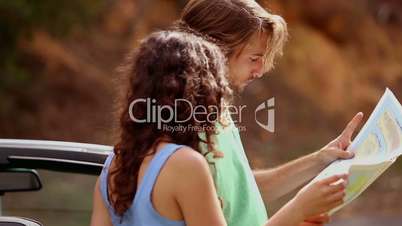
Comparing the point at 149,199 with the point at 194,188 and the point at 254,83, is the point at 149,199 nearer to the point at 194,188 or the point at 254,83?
the point at 194,188

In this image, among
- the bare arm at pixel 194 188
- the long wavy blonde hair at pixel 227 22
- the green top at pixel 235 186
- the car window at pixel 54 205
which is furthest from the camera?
the car window at pixel 54 205

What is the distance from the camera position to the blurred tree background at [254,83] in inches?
356

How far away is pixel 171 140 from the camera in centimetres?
224

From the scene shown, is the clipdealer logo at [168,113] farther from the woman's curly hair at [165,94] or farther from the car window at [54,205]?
the car window at [54,205]

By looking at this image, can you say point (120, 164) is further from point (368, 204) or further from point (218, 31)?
point (368, 204)

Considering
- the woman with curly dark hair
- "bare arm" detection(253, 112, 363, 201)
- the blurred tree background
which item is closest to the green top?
the woman with curly dark hair

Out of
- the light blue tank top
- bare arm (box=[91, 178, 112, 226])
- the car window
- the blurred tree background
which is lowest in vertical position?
the light blue tank top

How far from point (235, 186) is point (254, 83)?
874 centimetres

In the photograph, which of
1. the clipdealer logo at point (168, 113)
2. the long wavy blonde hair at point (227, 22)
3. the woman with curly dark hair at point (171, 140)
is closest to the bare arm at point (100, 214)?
the woman with curly dark hair at point (171, 140)

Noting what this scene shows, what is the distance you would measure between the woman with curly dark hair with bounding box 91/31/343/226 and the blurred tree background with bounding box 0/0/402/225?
6.42 metres

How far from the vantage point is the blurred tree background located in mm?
9031

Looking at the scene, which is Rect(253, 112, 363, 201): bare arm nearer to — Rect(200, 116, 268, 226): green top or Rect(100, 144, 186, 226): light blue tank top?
Rect(200, 116, 268, 226): green top

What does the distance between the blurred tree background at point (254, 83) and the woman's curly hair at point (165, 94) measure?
21.0ft

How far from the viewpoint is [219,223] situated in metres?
2.21
